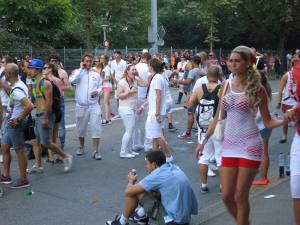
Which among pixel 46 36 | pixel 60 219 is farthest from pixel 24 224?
pixel 46 36

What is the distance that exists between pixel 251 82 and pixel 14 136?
397 cm

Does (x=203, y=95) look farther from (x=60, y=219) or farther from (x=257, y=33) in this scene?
(x=257, y=33)

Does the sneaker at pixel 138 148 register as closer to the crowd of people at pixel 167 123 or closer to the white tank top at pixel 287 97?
the crowd of people at pixel 167 123

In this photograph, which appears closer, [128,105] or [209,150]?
[209,150]

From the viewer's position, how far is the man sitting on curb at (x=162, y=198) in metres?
5.52

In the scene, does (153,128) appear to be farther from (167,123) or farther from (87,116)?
(167,123)

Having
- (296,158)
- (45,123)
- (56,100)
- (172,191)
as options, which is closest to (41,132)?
(45,123)

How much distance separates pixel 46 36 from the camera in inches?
1206

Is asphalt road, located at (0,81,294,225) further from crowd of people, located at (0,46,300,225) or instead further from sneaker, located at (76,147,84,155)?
crowd of people, located at (0,46,300,225)

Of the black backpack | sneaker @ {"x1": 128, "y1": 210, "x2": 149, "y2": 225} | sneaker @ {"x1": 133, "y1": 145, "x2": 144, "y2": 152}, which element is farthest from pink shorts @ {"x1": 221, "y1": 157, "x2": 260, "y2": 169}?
sneaker @ {"x1": 133, "y1": 145, "x2": 144, "y2": 152}

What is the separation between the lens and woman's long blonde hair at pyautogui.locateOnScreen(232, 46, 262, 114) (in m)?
4.47

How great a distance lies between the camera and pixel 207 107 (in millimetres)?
7234

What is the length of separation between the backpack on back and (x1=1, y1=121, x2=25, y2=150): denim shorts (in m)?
2.48

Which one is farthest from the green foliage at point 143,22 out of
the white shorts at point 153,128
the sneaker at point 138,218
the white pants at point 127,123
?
the sneaker at point 138,218
